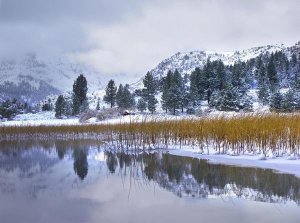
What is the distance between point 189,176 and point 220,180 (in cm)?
102

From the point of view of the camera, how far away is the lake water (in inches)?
240

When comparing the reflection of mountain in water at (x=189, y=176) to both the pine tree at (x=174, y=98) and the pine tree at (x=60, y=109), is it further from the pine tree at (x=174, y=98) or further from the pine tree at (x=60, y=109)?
the pine tree at (x=60, y=109)

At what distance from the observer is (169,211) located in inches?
251

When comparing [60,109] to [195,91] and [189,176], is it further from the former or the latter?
[189,176]

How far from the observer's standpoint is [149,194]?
25.8 ft

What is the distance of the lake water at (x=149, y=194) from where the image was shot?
6094mm

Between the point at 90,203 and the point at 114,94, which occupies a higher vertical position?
the point at 114,94

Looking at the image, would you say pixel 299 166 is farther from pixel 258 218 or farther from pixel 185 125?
pixel 185 125

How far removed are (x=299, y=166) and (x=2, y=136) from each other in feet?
90.0

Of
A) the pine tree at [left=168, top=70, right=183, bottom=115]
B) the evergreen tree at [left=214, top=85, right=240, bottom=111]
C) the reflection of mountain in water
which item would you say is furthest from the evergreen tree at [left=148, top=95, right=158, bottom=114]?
the reflection of mountain in water

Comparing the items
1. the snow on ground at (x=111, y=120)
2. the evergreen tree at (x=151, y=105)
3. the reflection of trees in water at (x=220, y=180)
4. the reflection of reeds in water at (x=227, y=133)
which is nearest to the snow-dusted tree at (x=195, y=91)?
the evergreen tree at (x=151, y=105)

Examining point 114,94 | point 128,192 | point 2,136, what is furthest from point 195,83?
point 128,192

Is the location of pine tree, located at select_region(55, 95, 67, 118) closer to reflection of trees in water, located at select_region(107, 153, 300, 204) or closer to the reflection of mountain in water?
the reflection of mountain in water

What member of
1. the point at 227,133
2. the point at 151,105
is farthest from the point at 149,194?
the point at 151,105
